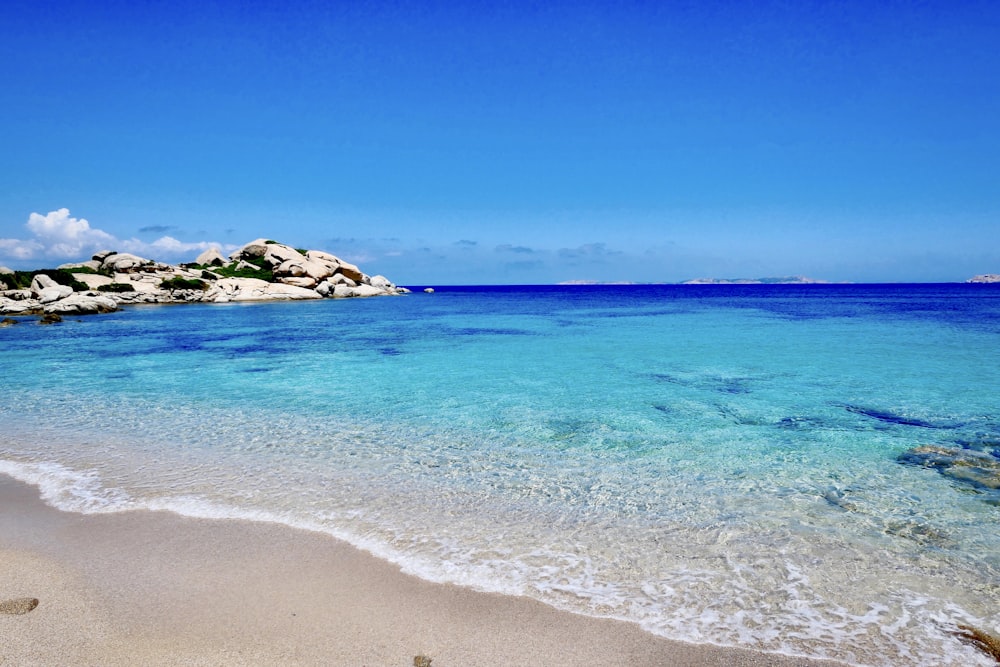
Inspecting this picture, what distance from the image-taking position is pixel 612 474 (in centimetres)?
777

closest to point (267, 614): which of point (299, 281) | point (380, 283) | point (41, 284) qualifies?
point (41, 284)

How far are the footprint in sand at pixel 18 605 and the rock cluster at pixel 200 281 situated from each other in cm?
4486

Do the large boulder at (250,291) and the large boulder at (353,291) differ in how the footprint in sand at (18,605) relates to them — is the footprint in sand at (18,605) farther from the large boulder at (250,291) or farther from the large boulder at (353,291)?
the large boulder at (353,291)

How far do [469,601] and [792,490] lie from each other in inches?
184

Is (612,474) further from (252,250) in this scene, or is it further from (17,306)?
(252,250)

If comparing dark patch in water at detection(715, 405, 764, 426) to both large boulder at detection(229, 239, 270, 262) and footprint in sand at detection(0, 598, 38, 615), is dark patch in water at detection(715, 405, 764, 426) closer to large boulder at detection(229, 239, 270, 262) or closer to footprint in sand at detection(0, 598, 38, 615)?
footprint in sand at detection(0, 598, 38, 615)

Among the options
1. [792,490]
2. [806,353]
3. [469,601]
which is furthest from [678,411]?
[806,353]

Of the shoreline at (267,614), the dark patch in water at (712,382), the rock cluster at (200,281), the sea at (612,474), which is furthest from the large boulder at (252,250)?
the shoreline at (267,614)

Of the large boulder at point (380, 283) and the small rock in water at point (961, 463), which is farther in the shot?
the large boulder at point (380, 283)

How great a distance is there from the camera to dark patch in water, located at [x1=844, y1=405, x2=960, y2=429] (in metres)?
10.3

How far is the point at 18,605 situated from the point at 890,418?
13.2m

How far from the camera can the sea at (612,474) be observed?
4797 millimetres

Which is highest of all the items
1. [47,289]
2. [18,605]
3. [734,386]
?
[47,289]

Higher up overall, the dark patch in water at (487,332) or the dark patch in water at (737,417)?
the dark patch in water at (487,332)
